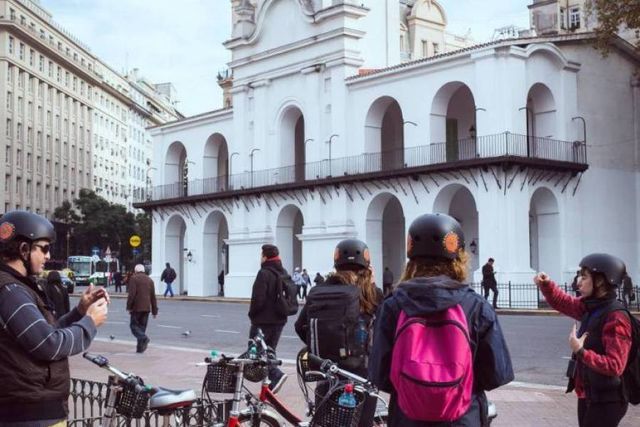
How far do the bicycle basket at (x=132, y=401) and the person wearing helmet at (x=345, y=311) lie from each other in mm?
Result: 1823

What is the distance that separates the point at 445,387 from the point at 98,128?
102292 millimetres

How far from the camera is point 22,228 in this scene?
15.1 feet

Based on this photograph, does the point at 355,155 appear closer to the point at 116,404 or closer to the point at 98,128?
the point at 116,404

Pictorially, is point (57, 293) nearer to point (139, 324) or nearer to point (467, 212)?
point (139, 324)

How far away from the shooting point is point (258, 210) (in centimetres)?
4662

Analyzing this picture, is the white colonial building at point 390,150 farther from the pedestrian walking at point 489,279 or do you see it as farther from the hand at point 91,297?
the hand at point 91,297

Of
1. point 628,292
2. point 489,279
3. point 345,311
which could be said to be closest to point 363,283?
point 345,311

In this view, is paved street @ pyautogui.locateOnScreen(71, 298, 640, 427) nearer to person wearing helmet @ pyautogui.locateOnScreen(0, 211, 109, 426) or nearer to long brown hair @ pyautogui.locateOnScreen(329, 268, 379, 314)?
long brown hair @ pyautogui.locateOnScreen(329, 268, 379, 314)

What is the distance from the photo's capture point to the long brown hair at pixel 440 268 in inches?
171

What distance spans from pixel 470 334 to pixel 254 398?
3177 mm

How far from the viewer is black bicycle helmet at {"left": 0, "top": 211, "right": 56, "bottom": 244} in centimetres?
460

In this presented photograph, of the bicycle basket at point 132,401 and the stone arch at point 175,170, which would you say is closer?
the bicycle basket at point 132,401

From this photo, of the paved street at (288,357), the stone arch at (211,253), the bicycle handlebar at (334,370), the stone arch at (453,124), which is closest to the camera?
the bicycle handlebar at (334,370)

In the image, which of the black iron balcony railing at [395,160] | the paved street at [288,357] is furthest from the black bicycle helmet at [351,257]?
the black iron balcony railing at [395,160]
